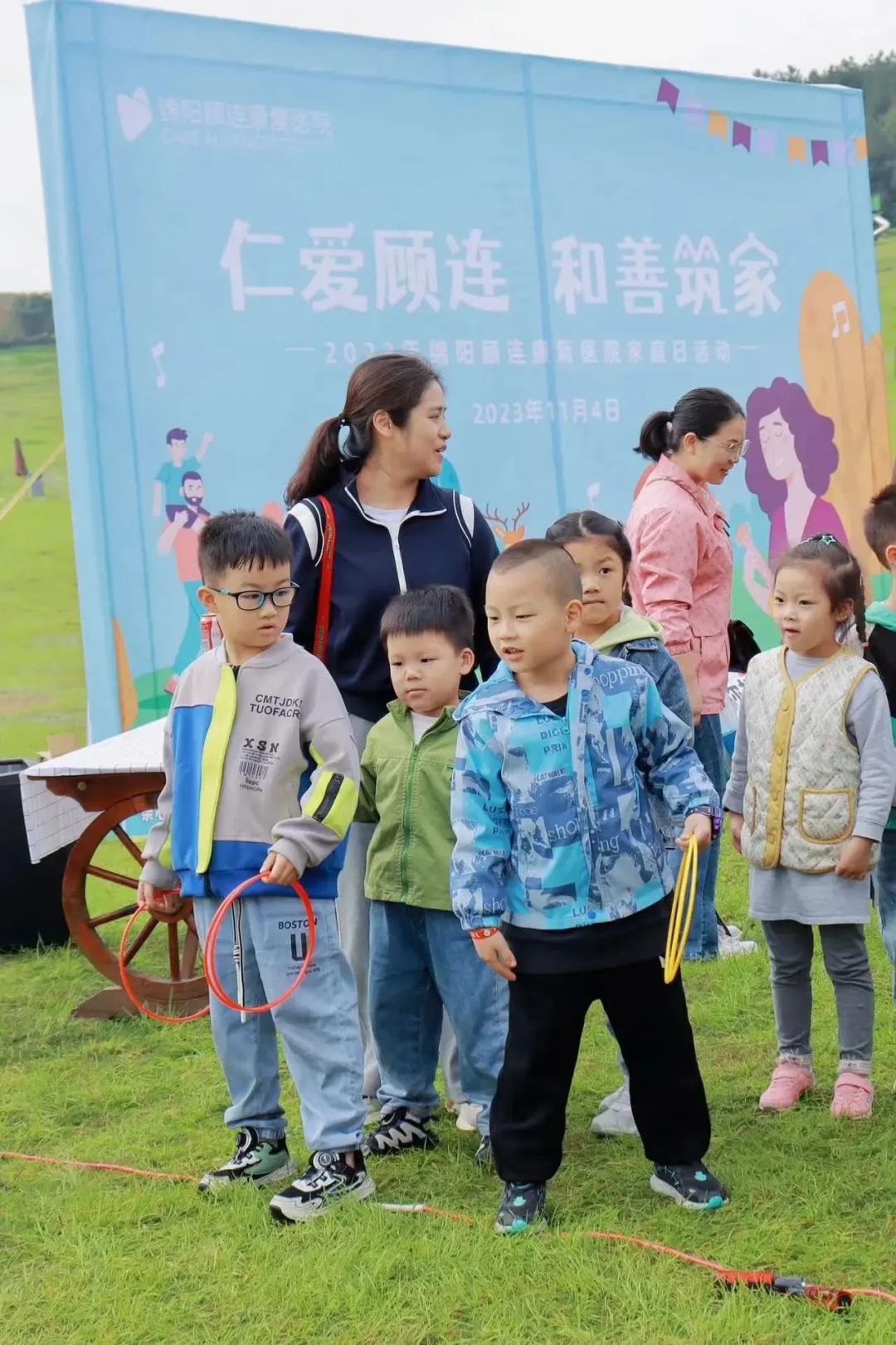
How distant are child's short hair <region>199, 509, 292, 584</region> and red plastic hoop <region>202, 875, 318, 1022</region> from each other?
0.58 m

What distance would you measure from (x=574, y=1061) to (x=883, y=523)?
1301mm

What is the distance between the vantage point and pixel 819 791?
9.90 ft

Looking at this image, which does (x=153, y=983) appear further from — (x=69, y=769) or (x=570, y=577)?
(x=570, y=577)

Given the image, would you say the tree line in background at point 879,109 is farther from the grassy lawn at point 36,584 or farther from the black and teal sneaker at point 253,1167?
the black and teal sneaker at point 253,1167

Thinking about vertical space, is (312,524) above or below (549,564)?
above

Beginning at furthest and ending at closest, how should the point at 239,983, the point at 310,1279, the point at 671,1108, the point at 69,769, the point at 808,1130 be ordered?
the point at 69,769 → the point at 808,1130 → the point at 239,983 → the point at 671,1108 → the point at 310,1279

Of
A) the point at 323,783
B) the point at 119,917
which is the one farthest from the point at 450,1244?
the point at 119,917

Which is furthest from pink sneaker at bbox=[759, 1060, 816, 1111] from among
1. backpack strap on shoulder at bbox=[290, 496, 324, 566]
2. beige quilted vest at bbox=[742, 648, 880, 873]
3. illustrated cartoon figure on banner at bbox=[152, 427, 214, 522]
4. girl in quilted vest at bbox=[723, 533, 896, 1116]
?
illustrated cartoon figure on banner at bbox=[152, 427, 214, 522]

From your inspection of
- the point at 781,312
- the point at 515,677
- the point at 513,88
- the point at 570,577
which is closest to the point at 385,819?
the point at 515,677

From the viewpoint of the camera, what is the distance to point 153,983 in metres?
4.34

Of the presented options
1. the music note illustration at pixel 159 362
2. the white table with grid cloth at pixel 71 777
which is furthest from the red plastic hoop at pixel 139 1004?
the music note illustration at pixel 159 362

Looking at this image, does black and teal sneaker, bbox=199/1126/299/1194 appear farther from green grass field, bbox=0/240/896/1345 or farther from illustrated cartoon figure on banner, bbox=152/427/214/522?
illustrated cartoon figure on banner, bbox=152/427/214/522

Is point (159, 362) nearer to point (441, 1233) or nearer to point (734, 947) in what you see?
point (734, 947)

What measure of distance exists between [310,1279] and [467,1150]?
63cm
